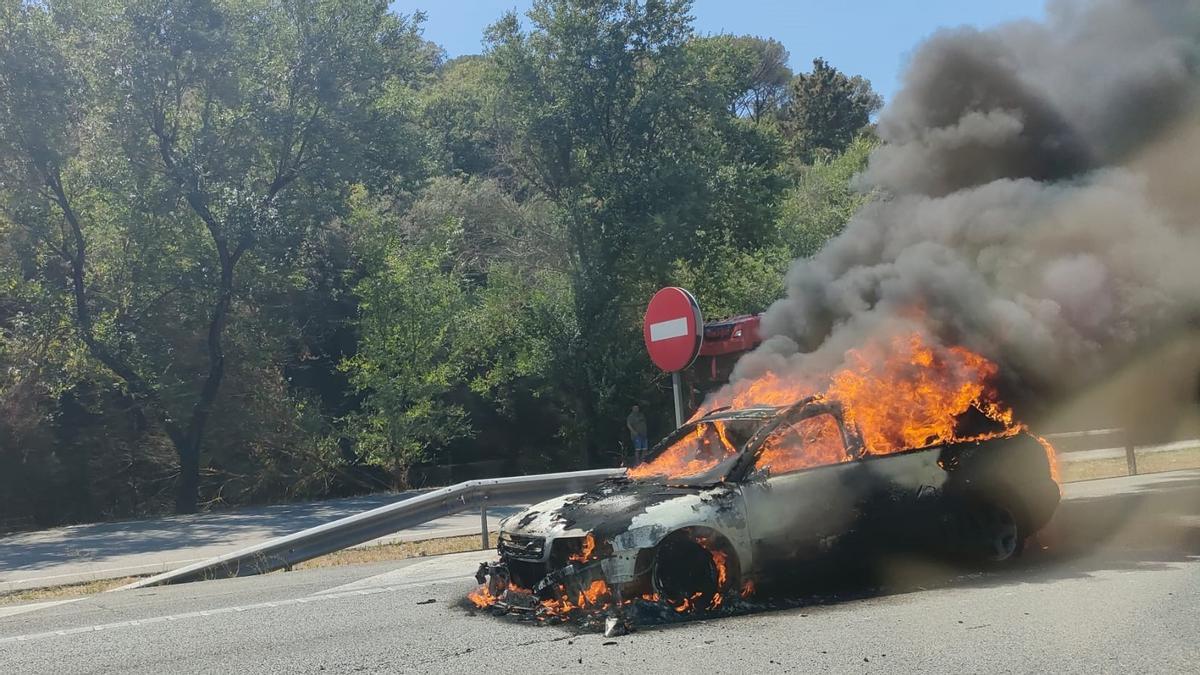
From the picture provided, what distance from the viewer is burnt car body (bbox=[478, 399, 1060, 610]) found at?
257 inches

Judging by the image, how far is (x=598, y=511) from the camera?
6.77 meters

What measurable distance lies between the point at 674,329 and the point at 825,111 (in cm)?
4808

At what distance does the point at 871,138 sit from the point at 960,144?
3950 cm

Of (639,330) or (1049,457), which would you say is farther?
(639,330)

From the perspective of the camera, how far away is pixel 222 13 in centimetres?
2017

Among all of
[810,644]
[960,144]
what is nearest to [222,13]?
[960,144]

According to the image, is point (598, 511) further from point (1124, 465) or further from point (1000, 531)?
point (1124, 465)

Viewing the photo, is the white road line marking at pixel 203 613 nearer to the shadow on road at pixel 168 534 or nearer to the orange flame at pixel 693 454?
the orange flame at pixel 693 454

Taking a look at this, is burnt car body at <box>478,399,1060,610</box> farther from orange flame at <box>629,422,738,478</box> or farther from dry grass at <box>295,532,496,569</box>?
dry grass at <box>295,532,496,569</box>

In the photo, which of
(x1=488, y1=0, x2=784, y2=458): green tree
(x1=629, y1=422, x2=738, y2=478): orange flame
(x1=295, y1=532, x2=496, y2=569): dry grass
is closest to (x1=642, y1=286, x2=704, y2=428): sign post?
(x1=629, y1=422, x2=738, y2=478): orange flame

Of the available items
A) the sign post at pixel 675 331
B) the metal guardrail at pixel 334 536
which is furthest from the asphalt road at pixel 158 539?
the sign post at pixel 675 331

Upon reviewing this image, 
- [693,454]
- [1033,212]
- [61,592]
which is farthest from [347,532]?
[1033,212]

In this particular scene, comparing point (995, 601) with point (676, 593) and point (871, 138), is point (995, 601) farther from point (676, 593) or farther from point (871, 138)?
point (871, 138)

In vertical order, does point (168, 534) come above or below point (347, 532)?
below
